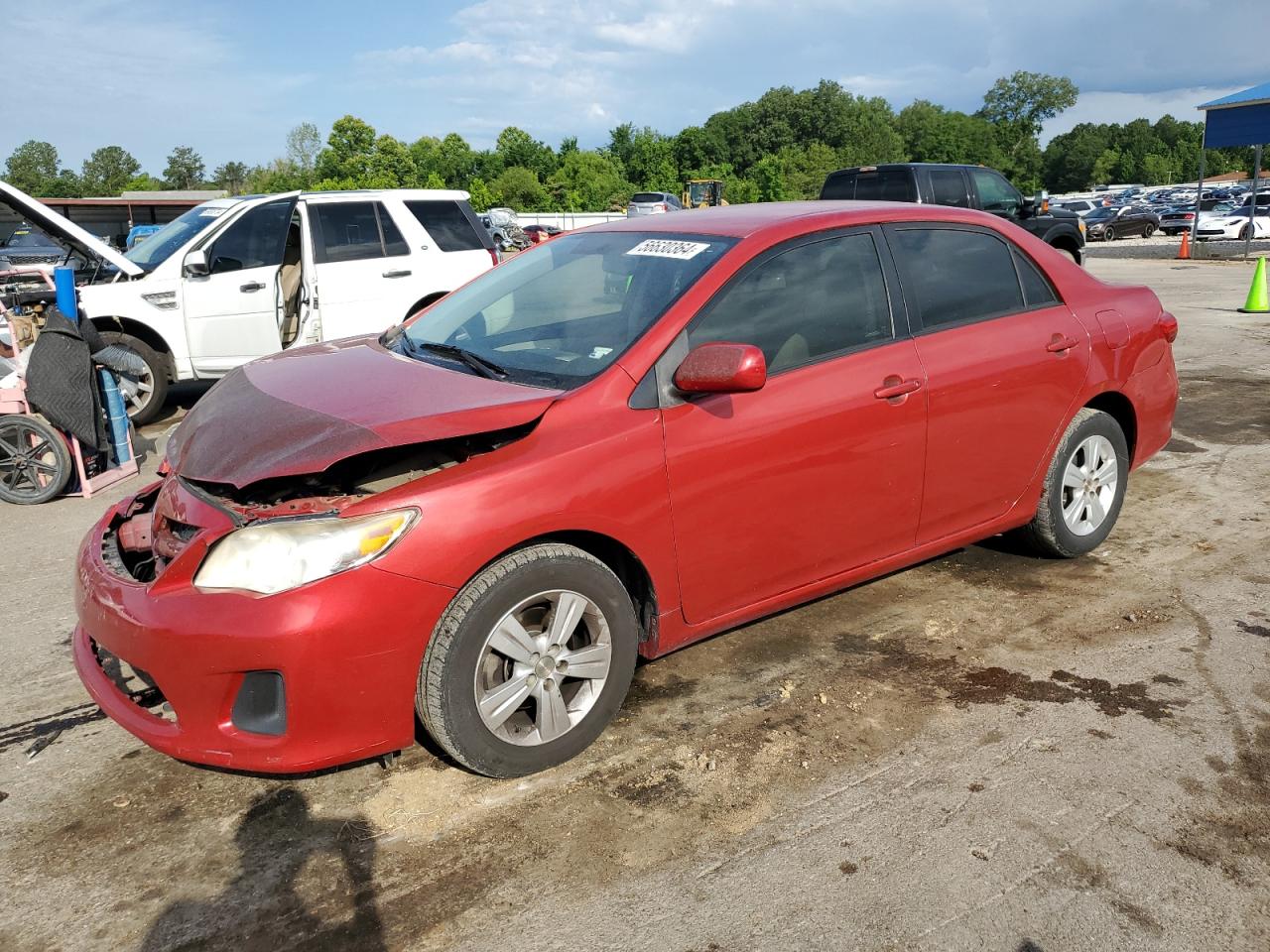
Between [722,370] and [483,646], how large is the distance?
3.67ft

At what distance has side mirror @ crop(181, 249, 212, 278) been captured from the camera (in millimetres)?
8523

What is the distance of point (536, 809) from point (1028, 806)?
4.70 feet

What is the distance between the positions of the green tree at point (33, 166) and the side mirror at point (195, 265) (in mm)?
93681

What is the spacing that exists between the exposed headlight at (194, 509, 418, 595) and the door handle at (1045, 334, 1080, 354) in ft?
9.60

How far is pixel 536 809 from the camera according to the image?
2961 mm

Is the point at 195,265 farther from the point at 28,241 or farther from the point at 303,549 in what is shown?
the point at 28,241

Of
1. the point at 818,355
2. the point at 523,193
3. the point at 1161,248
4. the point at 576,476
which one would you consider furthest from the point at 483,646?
the point at 523,193

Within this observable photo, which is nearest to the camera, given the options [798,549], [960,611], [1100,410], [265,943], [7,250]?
[265,943]

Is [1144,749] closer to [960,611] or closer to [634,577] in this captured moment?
[960,611]

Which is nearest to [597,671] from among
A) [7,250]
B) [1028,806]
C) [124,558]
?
[1028,806]

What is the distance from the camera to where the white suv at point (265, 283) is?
860cm

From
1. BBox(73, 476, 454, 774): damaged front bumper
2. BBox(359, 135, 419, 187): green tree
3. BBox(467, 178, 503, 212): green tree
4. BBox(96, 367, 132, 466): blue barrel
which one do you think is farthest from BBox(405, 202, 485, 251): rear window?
BBox(359, 135, 419, 187): green tree

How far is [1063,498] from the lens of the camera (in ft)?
15.1

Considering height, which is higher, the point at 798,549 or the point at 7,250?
the point at 7,250
